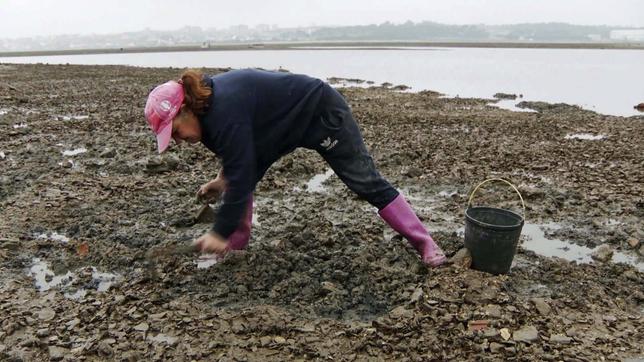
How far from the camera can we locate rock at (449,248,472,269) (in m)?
Result: 3.97

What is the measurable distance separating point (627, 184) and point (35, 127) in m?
10.1

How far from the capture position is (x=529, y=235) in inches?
203

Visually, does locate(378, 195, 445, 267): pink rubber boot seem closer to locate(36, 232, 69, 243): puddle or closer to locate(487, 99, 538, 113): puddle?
locate(36, 232, 69, 243): puddle

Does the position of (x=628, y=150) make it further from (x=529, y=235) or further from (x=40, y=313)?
(x=40, y=313)

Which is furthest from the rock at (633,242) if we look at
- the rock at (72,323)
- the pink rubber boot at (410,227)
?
the rock at (72,323)

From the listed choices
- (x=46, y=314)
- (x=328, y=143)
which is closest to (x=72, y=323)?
(x=46, y=314)

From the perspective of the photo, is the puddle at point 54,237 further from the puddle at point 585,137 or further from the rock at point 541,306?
the puddle at point 585,137

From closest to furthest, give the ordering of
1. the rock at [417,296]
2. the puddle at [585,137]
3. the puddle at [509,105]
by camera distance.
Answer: the rock at [417,296] < the puddle at [585,137] < the puddle at [509,105]

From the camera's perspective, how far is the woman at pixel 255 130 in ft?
10.6

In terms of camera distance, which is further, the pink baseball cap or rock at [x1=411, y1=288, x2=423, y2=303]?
rock at [x1=411, y1=288, x2=423, y2=303]

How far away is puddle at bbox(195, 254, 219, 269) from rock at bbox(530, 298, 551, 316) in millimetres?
2488

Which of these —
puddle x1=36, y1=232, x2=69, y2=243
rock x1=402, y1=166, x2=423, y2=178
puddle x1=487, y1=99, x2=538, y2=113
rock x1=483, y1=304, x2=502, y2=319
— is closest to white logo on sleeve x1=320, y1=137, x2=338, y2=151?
rock x1=483, y1=304, x2=502, y2=319

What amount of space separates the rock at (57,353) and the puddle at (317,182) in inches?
144

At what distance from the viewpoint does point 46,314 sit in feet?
12.1
